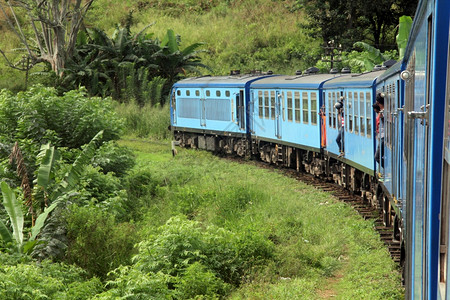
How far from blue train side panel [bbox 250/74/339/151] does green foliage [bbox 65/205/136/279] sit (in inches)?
291

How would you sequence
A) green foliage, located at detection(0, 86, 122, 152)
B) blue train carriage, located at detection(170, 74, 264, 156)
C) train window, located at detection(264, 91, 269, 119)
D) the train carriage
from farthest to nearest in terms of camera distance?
blue train carriage, located at detection(170, 74, 264, 156) < train window, located at detection(264, 91, 269, 119) < green foliage, located at detection(0, 86, 122, 152) < the train carriage

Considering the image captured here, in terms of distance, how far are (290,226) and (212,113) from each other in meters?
12.5

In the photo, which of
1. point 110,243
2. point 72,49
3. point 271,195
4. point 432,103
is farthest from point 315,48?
point 432,103

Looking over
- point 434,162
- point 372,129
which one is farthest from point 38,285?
point 372,129

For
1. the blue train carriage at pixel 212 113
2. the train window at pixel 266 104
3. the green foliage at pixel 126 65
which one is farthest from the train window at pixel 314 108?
the green foliage at pixel 126 65

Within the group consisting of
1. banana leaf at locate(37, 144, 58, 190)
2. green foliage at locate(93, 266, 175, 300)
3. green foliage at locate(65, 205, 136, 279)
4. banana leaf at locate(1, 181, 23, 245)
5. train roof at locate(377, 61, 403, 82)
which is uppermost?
train roof at locate(377, 61, 403, 82)

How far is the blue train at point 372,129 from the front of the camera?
2682 mm

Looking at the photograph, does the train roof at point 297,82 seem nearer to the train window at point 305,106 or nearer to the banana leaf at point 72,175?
the train window at point 305,106

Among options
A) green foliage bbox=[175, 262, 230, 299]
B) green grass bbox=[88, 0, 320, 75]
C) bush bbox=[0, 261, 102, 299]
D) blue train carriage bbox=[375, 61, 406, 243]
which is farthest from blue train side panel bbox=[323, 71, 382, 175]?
green grass bbox=[88, 0, 320, 75]

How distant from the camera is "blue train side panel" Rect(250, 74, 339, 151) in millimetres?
16531

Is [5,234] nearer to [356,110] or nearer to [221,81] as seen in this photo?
[356,110]

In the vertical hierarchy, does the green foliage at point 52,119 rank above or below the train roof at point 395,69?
below

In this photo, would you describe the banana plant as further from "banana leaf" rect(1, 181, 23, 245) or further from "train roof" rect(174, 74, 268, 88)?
"train roof" rect(174, 74, 268, 88)

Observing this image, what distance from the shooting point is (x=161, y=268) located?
8875 mm
